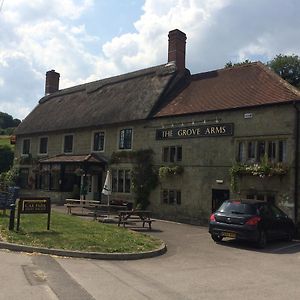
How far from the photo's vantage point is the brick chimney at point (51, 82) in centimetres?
4222

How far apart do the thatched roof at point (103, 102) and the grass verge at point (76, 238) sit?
1178 cm

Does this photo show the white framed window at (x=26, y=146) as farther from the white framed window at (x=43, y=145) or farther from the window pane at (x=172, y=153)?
the window pane at (x=172, y=153)

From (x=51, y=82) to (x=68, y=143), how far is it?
12119mm

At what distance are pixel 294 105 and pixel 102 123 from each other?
13.2 meters

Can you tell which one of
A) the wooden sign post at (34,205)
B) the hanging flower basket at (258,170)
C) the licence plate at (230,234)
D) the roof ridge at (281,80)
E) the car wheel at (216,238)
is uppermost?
the roof ridge at (281,80)

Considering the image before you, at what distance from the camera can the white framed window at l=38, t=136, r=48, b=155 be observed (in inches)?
1367

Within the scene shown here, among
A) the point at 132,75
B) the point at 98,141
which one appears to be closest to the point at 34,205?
the point at 98,141

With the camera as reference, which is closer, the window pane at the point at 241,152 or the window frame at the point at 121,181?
the window pane at the point at 241,152

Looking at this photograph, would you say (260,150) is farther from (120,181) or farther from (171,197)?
(120,181)

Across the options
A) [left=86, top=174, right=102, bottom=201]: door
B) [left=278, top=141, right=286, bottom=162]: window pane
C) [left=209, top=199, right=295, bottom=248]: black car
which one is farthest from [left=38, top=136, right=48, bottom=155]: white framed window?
[left=209, top=199, right=295, bottom=248]: black car

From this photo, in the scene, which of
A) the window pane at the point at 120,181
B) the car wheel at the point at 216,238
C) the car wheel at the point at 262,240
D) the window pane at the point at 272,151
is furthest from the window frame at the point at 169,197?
the car wheel at the point at 262,240

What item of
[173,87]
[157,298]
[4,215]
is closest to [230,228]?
[157,298]

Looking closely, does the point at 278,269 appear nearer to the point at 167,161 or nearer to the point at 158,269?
the point at 158,269

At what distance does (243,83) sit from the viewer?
23750 millimetres
